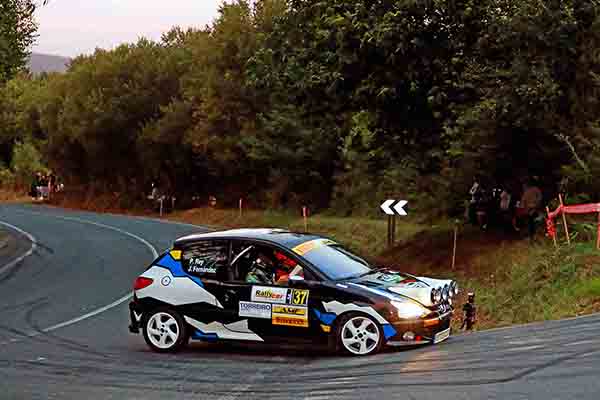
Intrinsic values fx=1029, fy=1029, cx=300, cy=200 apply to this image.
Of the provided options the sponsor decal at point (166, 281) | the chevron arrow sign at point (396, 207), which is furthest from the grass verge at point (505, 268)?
the sponsor decal at point (166, 281)

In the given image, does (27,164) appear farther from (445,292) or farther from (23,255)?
(445,292)

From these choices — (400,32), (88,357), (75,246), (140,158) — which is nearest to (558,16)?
(400,32)

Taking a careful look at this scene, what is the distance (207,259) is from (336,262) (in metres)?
1.62

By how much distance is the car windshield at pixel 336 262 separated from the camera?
12.4 meters

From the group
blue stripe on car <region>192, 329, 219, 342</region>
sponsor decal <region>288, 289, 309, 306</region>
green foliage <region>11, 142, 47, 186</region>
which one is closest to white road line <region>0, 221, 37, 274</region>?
blue stripe on car <region>192, 329, 219, 342</region>

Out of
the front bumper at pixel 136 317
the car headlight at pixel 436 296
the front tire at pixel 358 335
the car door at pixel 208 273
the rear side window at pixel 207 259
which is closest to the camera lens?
the front tire at pixel 358 335

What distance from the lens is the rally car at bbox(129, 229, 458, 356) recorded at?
1179 centimetres

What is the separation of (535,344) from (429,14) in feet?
40.8

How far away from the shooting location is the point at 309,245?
12.9 metres

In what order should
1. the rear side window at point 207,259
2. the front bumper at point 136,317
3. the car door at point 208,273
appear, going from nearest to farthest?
the car door at point 208,273, the rear side window at point 207,259, the front bumper at point 136,317

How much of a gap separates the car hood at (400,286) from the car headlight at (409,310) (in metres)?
0.10

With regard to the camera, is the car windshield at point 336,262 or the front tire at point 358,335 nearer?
the front tire at point 358,335

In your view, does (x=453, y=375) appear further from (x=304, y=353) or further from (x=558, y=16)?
(x=558, y=16)

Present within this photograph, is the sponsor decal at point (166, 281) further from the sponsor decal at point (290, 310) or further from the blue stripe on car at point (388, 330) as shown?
the blue stripe on car at point (388, 330)
